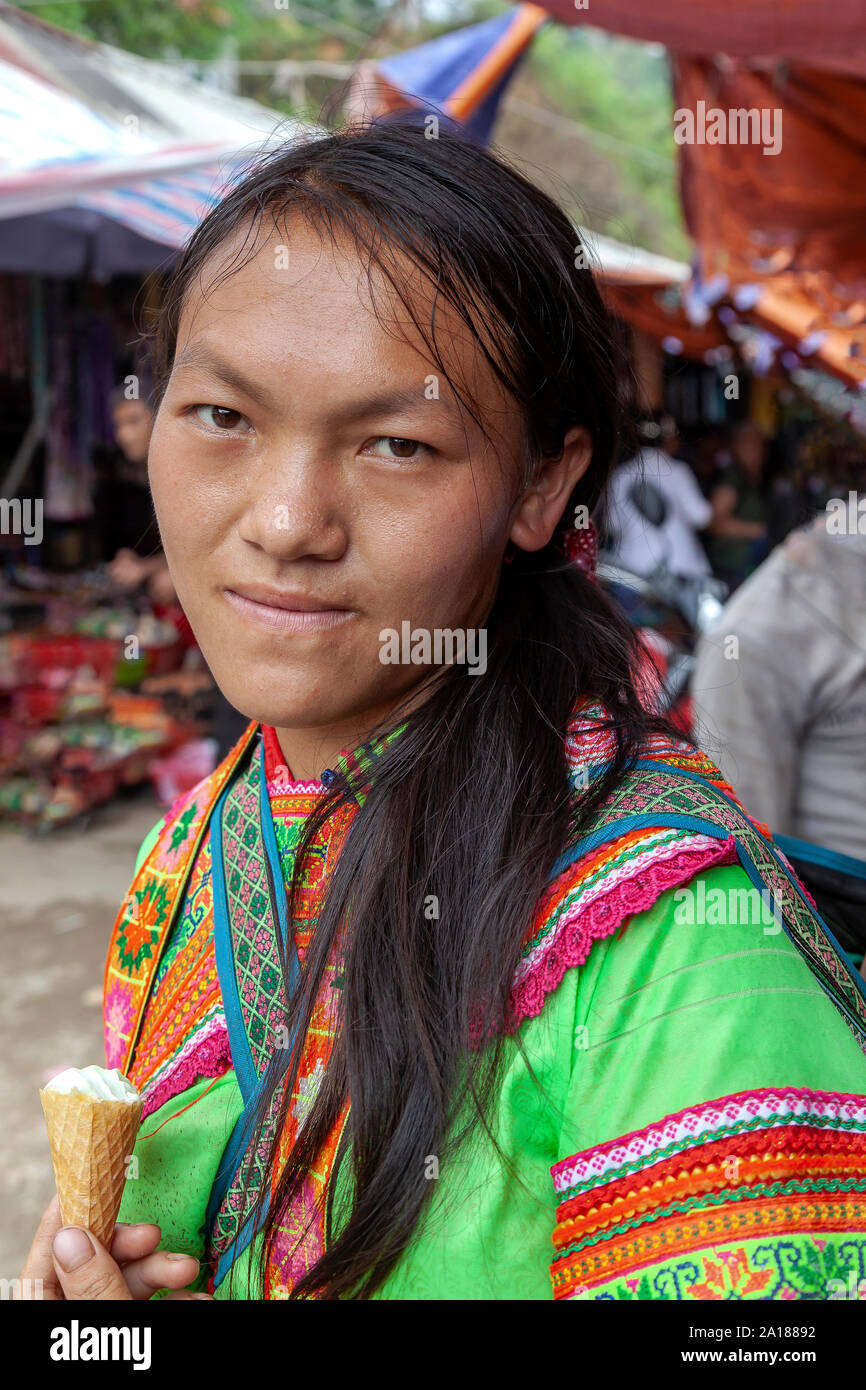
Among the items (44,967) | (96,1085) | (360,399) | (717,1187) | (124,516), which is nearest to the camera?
(717,1187)

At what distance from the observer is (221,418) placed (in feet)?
3.17

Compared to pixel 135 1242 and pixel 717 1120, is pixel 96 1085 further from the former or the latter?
pixel 717 1120

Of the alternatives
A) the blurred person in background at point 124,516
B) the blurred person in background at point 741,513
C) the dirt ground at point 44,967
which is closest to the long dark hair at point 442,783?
the dirt ground at point 44,967

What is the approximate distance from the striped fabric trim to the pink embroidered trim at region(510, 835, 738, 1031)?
0.12m

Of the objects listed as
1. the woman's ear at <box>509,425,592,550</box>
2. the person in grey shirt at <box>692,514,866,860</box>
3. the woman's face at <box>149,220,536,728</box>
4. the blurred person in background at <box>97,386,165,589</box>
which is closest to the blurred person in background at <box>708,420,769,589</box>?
the blurred person in background at <box>97,386,165,589</box>

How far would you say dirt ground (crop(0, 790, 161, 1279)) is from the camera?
3.15 metres

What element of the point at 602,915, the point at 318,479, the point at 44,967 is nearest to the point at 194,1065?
the point at 602,915

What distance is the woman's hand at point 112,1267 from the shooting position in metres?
0.92

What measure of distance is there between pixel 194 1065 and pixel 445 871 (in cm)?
34

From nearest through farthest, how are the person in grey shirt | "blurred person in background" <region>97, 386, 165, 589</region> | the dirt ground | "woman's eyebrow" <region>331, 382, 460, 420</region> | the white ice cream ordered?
1. "woman's eyebrow" <region>331, 382, 460, 420</region>
2. the white ice cream
3. the person in grey shirt
4. the dirt ground
5. "blurred person in background" <region>97, 386, 165, 589</region>

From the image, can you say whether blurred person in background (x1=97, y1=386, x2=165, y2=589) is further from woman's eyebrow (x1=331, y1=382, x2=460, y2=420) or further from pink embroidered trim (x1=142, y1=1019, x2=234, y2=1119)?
woman's eyebrow (x1=331, y1=382, x2=460, y2=420)

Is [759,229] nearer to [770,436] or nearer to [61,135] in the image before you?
[61,135]

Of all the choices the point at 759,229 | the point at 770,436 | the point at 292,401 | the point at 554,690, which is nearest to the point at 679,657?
the point at 759,229
